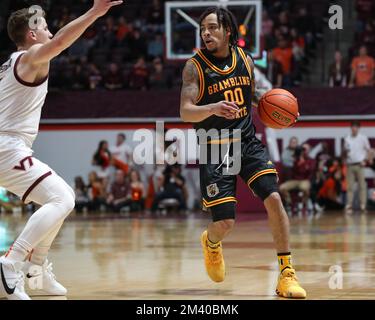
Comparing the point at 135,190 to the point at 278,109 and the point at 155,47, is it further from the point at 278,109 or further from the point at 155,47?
the point at 278,109

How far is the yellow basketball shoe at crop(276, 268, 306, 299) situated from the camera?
675 cm

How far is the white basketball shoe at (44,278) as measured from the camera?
7066 millimetres

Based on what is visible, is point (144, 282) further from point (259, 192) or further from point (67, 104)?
point (67, 104)

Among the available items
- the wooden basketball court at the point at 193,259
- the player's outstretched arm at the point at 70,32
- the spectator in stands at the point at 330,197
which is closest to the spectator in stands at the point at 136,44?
the spectator in stands at the point at 330,197

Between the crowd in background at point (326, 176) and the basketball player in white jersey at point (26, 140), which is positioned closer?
the basketball player in white jersey at point (26, 140)

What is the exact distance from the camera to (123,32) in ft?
76.1

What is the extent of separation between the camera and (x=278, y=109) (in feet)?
24.8

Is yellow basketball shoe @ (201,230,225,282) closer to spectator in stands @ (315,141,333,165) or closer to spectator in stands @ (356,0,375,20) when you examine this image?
spectator in stands @ (315,141,333,165)

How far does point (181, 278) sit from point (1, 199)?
1220 cm

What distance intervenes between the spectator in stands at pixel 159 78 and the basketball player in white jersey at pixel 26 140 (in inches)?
569

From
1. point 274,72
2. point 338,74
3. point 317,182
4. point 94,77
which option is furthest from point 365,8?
point 94,77

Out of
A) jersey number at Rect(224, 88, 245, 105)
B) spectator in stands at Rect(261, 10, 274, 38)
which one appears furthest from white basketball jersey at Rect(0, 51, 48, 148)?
spectator in stands at Rect(261, 10, 274, 38)

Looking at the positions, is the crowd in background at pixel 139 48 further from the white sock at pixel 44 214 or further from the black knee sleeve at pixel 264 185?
the white sock at pixel 44 214

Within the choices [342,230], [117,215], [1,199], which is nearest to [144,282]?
[342,230]
